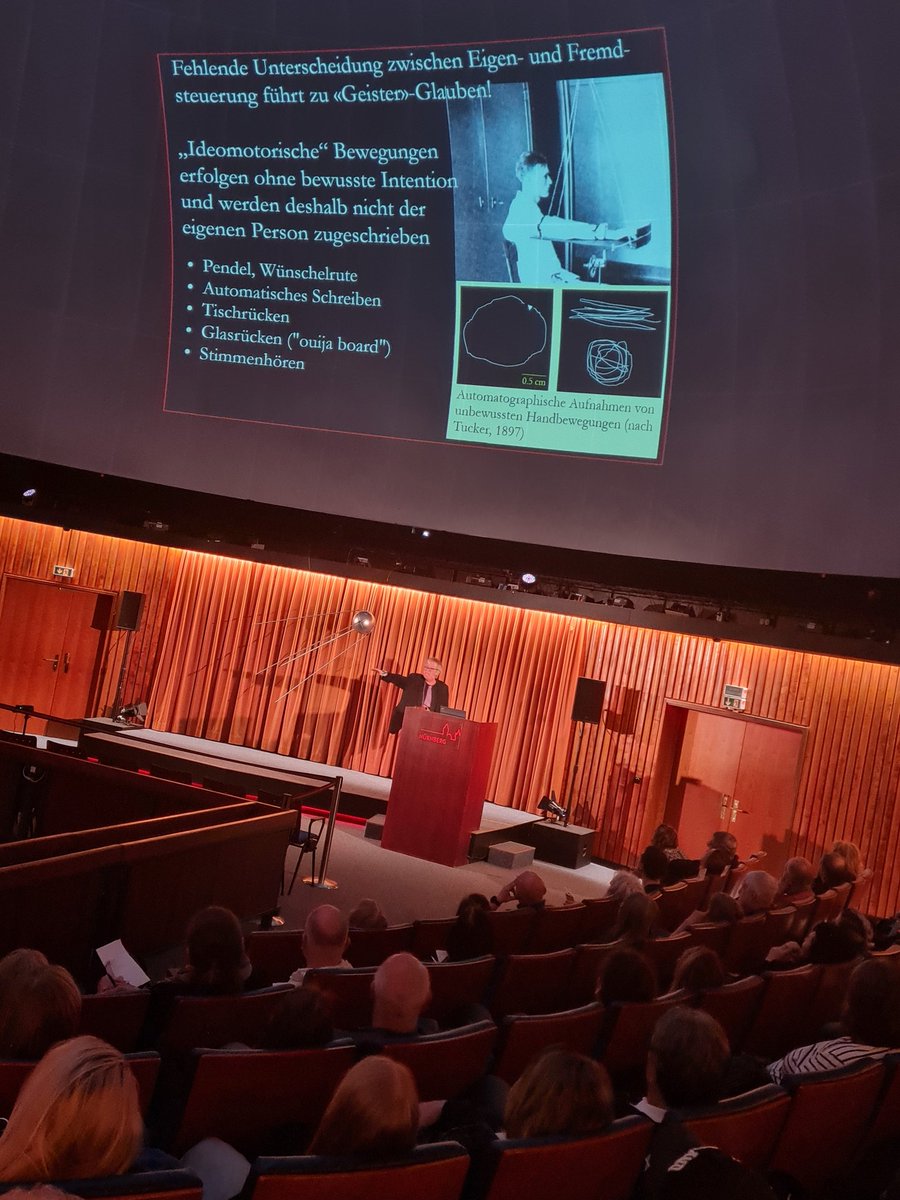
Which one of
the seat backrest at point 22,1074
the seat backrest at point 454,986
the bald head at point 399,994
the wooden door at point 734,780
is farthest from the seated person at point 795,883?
the seat backrest at point 22,1074

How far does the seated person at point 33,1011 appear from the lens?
2377 mm

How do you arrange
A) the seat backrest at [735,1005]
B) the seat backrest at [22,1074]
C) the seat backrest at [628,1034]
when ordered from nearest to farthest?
the seat backrest at [22,1074]
the seat backrest at [628,1034]
the seat backrest at [735,1005]

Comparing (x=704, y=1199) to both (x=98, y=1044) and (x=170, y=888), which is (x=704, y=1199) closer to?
(x=98, y=1044)

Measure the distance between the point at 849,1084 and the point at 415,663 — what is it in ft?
32.2

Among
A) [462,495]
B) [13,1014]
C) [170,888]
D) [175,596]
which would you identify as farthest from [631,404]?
[13,1014]

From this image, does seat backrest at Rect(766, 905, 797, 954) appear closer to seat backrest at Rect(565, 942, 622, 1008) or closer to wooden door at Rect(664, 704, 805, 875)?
seat backrest at Rect(565, 942, 622, 1008)

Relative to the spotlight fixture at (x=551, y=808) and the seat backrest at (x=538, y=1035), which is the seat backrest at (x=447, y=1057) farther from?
the spotlight fixture at (x=551, y=808)

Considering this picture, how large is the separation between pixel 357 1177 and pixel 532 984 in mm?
2356

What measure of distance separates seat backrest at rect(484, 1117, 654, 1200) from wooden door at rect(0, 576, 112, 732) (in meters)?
12.1

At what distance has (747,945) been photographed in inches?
203

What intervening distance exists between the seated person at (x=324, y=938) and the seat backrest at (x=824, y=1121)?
161cm

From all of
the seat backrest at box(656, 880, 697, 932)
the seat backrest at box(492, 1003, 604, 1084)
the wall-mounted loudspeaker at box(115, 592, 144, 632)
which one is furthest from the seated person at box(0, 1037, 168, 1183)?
the wall-mounted loudspeaker at box(115, 592, 144, 632)

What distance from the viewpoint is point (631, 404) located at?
9.31 meters

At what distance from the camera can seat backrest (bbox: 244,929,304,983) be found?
4.06 meters
